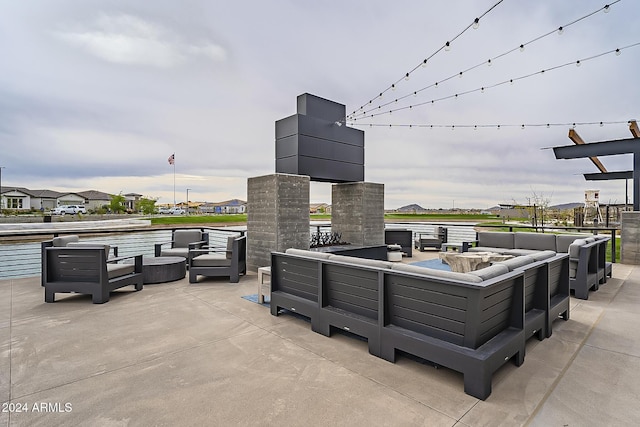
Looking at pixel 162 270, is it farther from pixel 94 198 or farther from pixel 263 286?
Answer: pixel 94 198

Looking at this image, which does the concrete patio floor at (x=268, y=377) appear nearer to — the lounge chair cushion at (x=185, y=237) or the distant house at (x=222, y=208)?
the lounge chair cushion at (x=185, y=237)

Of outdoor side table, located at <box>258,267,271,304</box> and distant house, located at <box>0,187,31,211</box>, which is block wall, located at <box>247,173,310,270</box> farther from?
distant house, located at <box>0,187,31,211</box>

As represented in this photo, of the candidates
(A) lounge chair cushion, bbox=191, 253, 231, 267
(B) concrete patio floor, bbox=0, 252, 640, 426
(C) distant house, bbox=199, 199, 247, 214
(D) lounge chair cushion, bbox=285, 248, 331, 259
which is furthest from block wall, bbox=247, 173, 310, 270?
(C) distant house, bbox=199, 199, 247, 214

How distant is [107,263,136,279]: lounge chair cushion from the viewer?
14.1ft

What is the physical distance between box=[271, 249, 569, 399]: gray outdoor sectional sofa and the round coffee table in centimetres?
299

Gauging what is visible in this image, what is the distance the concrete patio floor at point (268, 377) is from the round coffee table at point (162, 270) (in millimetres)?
1525

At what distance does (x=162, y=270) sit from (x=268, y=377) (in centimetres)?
381

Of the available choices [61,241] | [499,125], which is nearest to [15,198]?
[61,241]

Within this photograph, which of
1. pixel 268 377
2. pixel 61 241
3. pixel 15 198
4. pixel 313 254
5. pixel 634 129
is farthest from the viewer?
pixel 15 198

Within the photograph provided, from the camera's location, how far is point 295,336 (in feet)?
9.73

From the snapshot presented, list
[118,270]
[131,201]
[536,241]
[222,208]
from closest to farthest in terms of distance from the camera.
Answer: [118,270], [536,241], [222,208], [131,201]

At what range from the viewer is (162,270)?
5.17 m

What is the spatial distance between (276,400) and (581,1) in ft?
18.6

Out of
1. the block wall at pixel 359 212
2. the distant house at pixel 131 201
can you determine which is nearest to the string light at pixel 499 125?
the block wall at pixel 359 212
